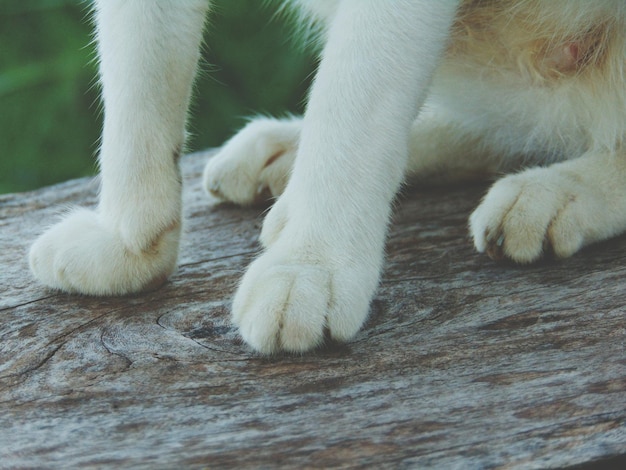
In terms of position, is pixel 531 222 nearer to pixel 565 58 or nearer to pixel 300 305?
pixel 565 58

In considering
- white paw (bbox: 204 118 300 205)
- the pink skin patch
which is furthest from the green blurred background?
the pink skin patch

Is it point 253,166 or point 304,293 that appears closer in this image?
point 304,293

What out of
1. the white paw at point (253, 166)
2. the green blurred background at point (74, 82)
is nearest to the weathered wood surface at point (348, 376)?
the white paw at point (253, 166)

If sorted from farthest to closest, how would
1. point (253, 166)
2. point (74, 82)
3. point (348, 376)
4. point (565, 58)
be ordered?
point (74, 82)
point (253, 166)
point (565, 58)
point (348, 376)

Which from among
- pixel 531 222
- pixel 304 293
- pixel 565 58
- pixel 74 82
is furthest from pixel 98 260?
pixel 74 82

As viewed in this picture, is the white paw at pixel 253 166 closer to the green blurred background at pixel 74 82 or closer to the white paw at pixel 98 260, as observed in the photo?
the white paw at pixel 98 260

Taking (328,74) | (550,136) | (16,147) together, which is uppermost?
(328,74)

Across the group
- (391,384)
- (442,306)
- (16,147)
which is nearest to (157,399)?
(391,384)

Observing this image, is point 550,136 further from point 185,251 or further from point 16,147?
point 16,147
